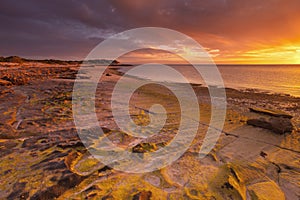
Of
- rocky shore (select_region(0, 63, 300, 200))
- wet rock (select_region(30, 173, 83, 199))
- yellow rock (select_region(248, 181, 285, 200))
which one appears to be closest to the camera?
wet rock (select_region(30, 173, 83, 199))

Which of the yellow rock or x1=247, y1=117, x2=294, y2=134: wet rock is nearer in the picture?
the yellow rock

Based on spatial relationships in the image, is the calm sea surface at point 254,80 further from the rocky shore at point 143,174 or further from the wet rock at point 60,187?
the wet rock at point 60,187

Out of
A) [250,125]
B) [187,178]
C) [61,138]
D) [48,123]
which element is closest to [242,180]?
[187,178]

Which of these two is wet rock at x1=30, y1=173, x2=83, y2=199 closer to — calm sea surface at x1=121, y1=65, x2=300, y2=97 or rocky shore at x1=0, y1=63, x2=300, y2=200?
rocky shore at x1=0, y1=63, x2=300, y2=200

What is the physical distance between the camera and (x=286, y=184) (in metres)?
3.66

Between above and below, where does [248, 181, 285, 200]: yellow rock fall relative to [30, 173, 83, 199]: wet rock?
below

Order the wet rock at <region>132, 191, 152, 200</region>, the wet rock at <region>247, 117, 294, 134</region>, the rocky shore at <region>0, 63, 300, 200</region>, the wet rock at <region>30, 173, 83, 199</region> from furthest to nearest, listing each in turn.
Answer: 1. the wet rock at <region>247, 117, 294, 134</region>
2. the rocky shore at <region>0, 63, 300, 200</region>
3. the wet rock at <region>132, 191, 152, 200</region>
4. the wet rock at <region>30, 173, 83, 199</region>

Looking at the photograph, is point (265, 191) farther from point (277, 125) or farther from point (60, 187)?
point (277, 125)

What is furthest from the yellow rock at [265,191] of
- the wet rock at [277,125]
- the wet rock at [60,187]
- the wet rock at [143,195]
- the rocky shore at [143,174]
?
the wet rock at [277,125]

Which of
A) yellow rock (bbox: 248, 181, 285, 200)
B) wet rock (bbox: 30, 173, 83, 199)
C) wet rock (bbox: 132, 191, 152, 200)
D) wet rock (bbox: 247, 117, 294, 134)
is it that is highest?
wet rock (bbox: 247, 117, 294, 134)

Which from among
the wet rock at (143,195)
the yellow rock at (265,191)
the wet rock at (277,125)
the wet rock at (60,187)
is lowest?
the yellow rock at (265,191)

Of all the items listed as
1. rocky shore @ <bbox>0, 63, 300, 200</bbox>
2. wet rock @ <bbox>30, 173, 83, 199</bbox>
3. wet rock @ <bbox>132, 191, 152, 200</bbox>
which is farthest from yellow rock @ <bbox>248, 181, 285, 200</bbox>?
wet rock @ <bbox>30, 173, 83, 199</bbox>

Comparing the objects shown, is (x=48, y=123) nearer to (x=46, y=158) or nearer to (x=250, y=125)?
(x=46, y=158)

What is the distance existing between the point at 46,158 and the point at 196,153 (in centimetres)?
384
